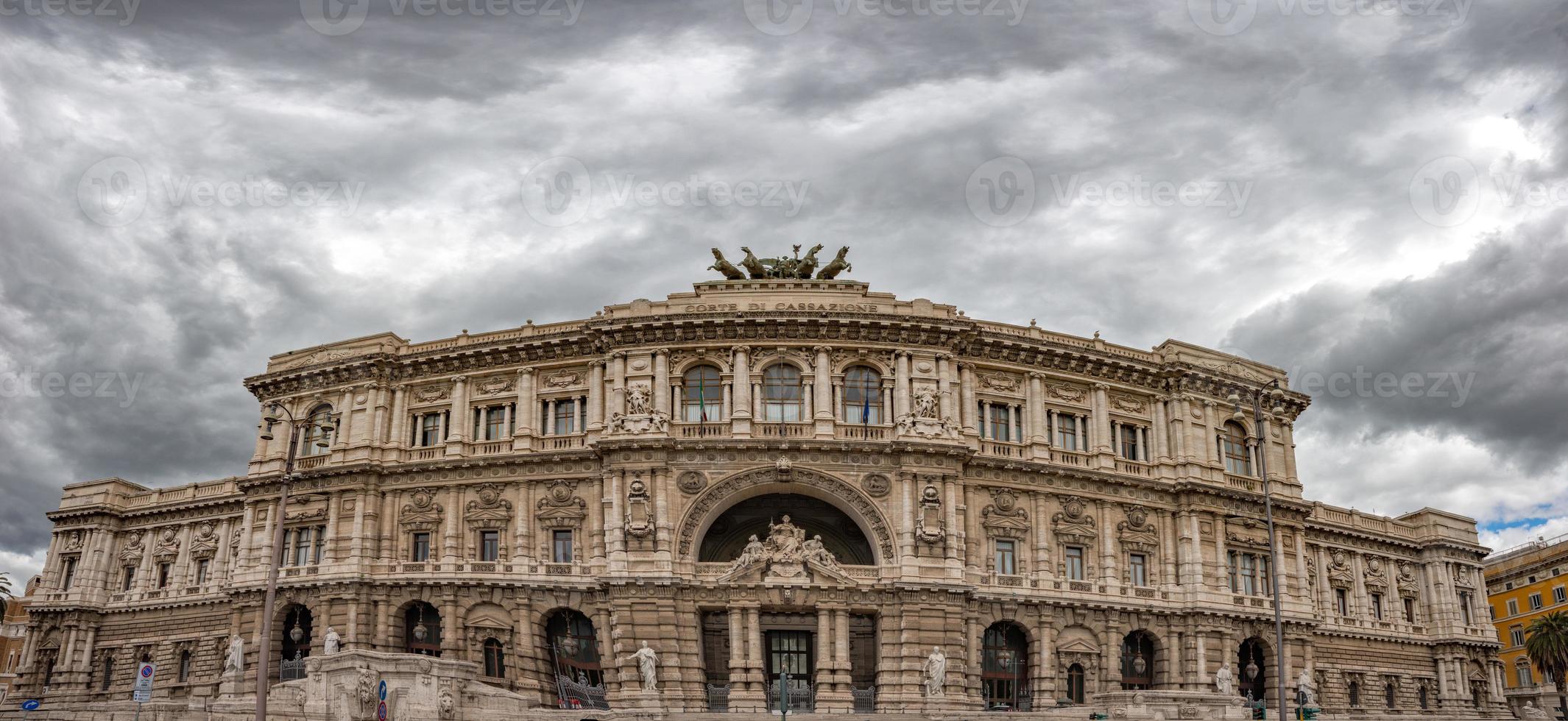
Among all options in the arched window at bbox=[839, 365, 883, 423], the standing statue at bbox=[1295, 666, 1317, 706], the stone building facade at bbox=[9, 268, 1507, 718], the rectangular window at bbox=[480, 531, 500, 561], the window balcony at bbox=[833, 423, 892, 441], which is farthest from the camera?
the standing statue at bbox=[1295, 666, 1317, 706]

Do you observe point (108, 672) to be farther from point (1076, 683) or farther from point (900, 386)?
point (1076, 683)

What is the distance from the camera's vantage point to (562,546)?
54000 millimetres

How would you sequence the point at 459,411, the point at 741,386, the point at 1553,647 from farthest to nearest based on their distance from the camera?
the point at 1553,647 < the point at 459,411 < the point at 741,386

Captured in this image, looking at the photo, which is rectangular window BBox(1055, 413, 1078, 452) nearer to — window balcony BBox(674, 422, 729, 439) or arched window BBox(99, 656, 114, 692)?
window balcony BBox(674, 422, 729, 439)

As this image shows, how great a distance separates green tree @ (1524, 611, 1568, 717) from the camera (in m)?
66.7

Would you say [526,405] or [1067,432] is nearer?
[526,405]

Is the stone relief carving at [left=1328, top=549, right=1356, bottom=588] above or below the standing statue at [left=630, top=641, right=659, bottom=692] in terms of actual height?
above

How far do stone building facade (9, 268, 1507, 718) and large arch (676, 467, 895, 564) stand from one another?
107 mm

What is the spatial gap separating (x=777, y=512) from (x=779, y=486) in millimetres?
2062

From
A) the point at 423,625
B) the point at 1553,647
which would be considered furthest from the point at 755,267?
the point at 1553,647

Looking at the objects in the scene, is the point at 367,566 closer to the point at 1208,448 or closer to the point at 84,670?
the point at 84,670

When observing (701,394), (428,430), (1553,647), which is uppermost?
(701,394)

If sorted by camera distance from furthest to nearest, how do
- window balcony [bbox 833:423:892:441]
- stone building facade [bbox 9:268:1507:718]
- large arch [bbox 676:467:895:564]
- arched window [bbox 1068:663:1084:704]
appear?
1. arched window [bbox 1068:663:1084:704]
2. window balcony [bbox 833:423:892:441]
3. large arch [bbox 676:467:895:564]
4. stone building facade [bbox 9:268:1507:718]

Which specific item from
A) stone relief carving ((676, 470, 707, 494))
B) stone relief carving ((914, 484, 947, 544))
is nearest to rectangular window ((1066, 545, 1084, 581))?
stone relief carving ((914, 484, 947, 544))
